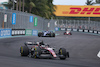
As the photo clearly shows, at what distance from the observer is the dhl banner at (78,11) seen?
75150mm

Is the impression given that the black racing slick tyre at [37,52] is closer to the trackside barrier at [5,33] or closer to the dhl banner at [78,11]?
the trackside barrier at [5,33]

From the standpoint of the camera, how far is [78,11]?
248 ft

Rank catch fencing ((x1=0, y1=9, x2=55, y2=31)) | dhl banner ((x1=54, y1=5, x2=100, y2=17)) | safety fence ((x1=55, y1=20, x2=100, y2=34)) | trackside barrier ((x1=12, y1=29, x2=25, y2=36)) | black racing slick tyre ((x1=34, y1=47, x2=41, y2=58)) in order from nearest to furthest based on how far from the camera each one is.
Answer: black racing slick tyre ((x1=34, y1=47, x2=41, y2=58)) < catch fencing ((x1=0, y1=9, x2=55, y2=31)) < trackside barrier ((x1=12, y1=29, x2=25, y2=36)) < safety fence ((x1=55, y1=20, x2=100, y2=34)) < dhl banner ((x1=54, y1=5, x2=100, y2=17))

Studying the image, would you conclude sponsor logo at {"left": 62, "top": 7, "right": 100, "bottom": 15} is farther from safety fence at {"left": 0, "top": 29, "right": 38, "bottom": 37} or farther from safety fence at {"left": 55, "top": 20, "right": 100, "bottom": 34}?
safety fence at {"left": 0, "top": 29, "right": 38, "bottom": 37}

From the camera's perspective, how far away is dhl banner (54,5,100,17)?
2959 inches

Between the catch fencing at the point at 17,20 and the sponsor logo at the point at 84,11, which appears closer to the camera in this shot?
the catch fencing at the point at 17,20

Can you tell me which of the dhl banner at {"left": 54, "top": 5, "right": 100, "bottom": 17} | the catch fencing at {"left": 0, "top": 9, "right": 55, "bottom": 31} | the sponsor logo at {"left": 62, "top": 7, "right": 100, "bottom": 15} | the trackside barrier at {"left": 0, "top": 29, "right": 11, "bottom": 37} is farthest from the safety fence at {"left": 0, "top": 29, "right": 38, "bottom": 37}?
the sponsor logo at {"left": 62, "top": 7, "right": 100, "bottom": 15}

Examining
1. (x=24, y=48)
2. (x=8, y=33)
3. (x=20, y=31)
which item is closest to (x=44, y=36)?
(x=20, y=31)

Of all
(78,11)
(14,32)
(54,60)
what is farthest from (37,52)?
(78,11)

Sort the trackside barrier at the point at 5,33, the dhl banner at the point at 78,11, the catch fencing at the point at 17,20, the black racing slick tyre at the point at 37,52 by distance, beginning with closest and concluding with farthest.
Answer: the black racing slick tyre at the point at 37,52 → the trackside barrier at the point at 5,33 → the catch fencing at the point at 17,20 → the dhl banner at the point at 78,11

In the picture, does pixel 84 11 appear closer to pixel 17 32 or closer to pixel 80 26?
pixel 80 26

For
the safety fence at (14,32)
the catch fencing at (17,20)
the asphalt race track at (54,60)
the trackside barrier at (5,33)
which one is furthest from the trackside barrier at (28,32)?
the asphalt race track at (54,60)

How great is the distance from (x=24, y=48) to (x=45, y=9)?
58763 mm

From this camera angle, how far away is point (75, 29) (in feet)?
249
